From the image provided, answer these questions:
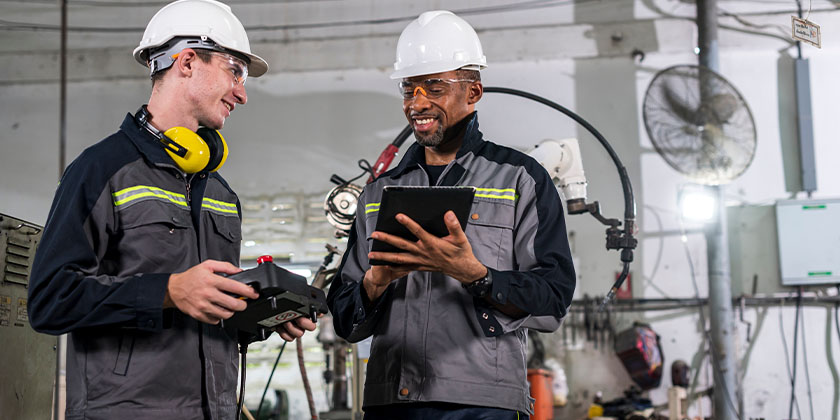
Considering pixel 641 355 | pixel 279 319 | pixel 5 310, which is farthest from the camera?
pixel 641 355

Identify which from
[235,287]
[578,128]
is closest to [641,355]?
[578,128]

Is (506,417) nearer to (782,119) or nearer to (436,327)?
(436,327)

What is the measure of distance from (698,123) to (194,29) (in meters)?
3.84

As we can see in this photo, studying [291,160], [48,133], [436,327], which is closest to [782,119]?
[291,160]

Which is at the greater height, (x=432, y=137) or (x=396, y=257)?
(x=432, y=137)

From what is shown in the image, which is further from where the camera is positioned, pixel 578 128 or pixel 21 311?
pixel 578 128

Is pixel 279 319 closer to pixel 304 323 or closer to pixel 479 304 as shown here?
pixel 304 323

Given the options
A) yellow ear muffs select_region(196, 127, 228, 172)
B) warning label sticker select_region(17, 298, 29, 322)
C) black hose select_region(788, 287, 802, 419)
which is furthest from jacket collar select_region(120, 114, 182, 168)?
black hose select_region(788, 287, 802, 419)

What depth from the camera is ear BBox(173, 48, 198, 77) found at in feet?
6.15

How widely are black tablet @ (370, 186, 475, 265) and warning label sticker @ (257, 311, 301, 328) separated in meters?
0.26

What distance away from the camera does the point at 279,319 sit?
1716mm

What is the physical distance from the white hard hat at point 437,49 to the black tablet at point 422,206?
1.87 feet

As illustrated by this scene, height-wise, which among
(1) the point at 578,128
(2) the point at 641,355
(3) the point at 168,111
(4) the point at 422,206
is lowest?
(2) the point at 641,355

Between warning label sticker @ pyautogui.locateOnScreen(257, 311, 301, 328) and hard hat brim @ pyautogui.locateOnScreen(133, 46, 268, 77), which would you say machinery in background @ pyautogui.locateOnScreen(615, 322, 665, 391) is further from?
warning label sticker @ pyautogui.locateOnScreen(257, 311, 301, 328)
